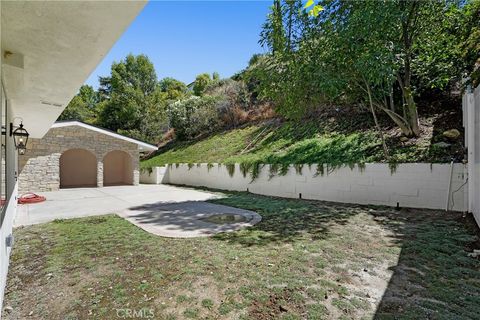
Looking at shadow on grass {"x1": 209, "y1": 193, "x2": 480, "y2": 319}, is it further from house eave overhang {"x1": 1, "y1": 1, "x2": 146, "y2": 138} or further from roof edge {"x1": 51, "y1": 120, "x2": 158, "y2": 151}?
roof edge {"x1": 51, "y1": 120, "x2": 158, "y2": 151}

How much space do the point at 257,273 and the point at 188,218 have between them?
12.3ft

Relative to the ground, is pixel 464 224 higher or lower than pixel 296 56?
lower

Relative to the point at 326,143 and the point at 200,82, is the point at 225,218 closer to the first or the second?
the point at 326,143

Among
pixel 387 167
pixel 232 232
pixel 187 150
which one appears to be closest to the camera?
pixel 232 232

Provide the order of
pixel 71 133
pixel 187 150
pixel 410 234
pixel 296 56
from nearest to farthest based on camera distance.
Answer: pixel 410 234 < pixel 296 56 < pixel 71 133 < pixel 187 150

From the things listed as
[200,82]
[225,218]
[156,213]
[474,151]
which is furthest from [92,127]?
[200,82]

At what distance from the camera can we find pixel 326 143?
11.2m

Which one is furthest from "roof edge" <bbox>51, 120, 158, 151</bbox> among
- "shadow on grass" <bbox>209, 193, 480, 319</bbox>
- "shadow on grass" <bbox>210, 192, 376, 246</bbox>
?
"shadow on grass" <bbox>209, 193, 480, 319</bbox>

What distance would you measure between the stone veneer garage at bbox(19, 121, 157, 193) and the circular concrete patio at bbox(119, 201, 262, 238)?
8053 mm

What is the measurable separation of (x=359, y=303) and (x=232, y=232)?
311 cm

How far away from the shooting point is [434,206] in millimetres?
7047

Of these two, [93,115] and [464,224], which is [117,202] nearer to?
[464,224]

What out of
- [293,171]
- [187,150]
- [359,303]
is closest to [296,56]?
[293,171]

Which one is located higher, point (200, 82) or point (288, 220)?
point (200, 82)
